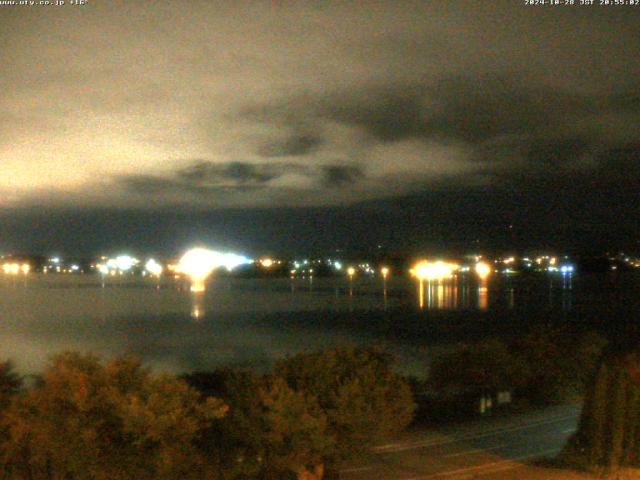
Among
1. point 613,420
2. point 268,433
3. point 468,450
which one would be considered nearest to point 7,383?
point 268,433

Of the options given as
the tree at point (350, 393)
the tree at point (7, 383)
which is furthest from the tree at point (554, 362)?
the tree at point (7, 383)

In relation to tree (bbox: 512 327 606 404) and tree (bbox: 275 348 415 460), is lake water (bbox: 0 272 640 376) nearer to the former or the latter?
tree (bbox: 512 327 606 404)

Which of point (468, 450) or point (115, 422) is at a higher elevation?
point (115, 422)

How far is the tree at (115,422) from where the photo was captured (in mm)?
A: 9398

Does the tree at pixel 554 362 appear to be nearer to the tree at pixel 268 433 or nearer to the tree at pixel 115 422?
the tree at pixel 268 433

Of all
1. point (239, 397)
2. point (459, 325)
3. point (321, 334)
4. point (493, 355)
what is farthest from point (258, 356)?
point (239, 397)

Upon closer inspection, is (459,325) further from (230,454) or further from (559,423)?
(230,454)

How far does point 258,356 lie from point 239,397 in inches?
1446

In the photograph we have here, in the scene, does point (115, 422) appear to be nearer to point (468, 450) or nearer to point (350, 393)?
point (350, 393)

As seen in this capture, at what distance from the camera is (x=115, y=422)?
376 inches

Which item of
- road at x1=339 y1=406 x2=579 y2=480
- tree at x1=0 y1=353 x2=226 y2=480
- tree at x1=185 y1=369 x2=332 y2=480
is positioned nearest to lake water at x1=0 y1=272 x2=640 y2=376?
road at x1=339 y1=406 x2=579 y2=480

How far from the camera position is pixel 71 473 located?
10.4 m

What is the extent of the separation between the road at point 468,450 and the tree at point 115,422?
3455 mm

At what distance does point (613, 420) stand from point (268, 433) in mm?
4947
